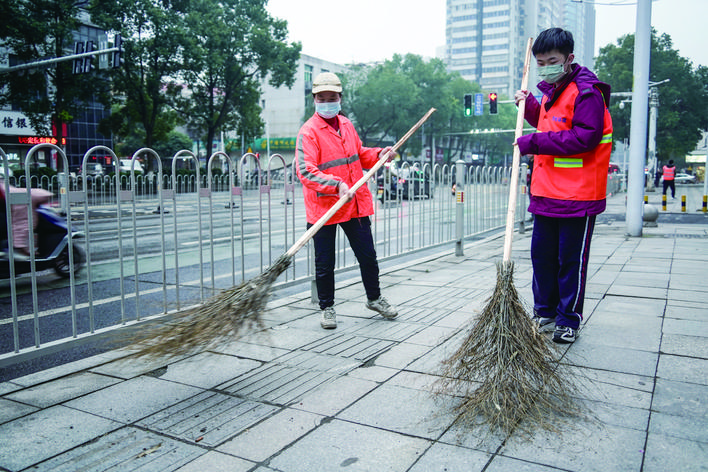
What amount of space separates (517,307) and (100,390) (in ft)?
7.63

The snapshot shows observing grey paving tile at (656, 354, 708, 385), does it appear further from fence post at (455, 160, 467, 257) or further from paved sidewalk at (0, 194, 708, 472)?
fence post at (455, 160, 467, 257)

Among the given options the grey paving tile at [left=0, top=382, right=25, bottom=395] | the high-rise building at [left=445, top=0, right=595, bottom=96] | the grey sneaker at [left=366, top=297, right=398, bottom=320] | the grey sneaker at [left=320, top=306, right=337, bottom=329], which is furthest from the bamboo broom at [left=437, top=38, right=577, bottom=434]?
the high-rise building at [left=445, top=0, right=595, bottom=96]

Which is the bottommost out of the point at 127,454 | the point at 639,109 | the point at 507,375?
the point at 127,454

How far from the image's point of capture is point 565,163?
12.8 feet

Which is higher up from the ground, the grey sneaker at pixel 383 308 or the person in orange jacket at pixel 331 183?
the person in orange jacket at pixel 331 183

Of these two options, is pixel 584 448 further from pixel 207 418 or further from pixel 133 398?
pixel 133 398

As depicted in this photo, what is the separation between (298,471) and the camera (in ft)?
7.88

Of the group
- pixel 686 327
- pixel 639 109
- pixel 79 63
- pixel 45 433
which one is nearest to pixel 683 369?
pixel 686 327

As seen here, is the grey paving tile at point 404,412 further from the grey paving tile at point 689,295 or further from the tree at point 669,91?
the tree at point 669,91

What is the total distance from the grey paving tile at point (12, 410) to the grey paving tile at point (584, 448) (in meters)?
2.36

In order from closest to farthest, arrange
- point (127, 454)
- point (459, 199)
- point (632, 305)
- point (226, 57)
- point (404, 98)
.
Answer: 1. point (127, 454)
2. point (632, 305)
3. point (459, 199)
4. point (226, 57)
5. point (404, 98)

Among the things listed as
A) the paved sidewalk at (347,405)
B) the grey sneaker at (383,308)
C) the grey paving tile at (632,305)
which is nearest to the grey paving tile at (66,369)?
the paved sidewalk at (347,405)

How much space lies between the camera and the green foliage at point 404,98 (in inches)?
2023

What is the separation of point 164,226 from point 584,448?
4369 mm
